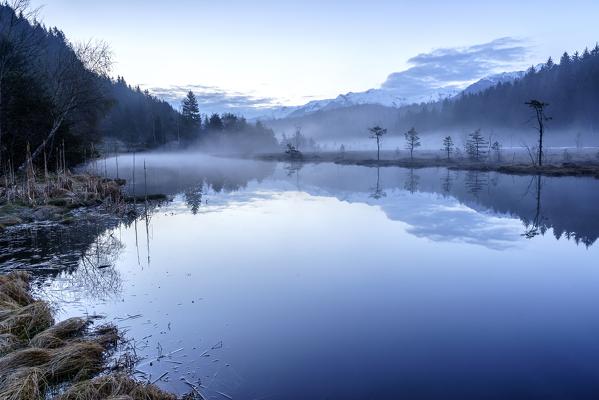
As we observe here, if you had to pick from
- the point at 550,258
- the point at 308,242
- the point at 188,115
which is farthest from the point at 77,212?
the point at 188,115

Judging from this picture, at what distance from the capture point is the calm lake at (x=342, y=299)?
667cm

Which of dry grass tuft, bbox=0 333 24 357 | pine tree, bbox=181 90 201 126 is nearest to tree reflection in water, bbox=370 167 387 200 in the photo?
dry grass tuft, bbox=0 333 24 357

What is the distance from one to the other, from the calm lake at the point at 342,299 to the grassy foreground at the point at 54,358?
0.68m

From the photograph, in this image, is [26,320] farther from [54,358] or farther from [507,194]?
[507,194]

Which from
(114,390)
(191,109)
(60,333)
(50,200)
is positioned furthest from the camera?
(191,109)

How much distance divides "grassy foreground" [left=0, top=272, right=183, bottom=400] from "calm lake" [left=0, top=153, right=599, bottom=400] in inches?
26.8

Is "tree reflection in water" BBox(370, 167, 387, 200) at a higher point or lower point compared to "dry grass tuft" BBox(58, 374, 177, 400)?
higher

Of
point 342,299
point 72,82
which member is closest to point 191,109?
point 72,82

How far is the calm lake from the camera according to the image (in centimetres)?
667

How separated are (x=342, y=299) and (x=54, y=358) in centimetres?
599

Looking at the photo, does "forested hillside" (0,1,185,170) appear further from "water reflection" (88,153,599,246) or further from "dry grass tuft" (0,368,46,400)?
"dry grass tuft" (0,368,46,400)

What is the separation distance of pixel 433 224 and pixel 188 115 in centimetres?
10268

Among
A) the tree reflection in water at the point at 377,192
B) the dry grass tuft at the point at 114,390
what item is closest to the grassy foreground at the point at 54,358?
the dry grass tuft at the point at 114,390

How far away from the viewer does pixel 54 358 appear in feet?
20.9
